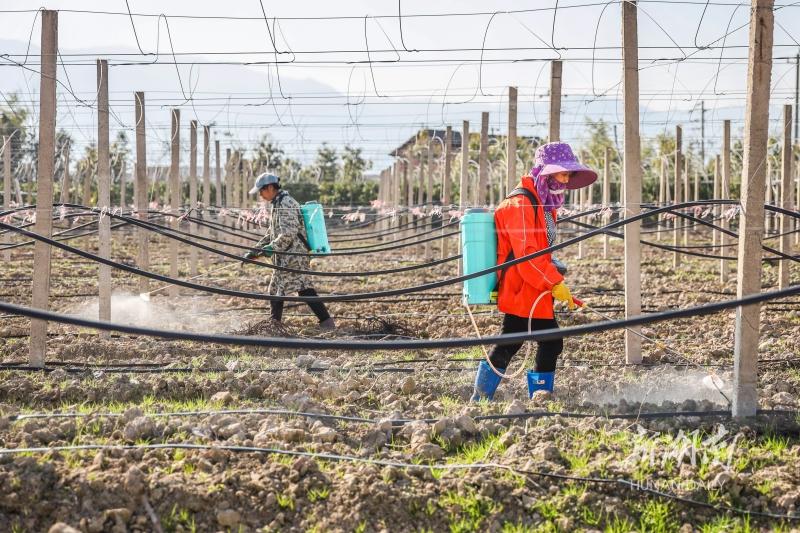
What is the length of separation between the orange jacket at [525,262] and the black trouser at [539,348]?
55 mm

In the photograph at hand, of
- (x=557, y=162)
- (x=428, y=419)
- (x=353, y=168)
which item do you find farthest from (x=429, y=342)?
(x=353, y=168)

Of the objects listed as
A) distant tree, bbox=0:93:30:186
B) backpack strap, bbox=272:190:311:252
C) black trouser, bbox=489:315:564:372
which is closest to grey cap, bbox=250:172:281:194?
backpack strap, bbox=272:190:311:252

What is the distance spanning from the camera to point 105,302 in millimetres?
7691

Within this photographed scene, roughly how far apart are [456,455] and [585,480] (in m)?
0.60

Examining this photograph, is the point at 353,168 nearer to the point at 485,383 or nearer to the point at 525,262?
the point at 485,383

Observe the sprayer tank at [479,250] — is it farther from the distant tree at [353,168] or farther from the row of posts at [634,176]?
the distant tree at [353,168]

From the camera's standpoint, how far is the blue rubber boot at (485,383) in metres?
5.12

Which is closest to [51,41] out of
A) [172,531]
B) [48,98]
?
[48,98]

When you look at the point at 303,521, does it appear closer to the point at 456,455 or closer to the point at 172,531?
the point at 172,531

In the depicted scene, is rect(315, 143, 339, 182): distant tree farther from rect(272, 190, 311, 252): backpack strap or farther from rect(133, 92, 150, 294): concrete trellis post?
rect(272, 190, 311, 252): backpack strap

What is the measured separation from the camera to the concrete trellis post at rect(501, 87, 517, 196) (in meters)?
9.13

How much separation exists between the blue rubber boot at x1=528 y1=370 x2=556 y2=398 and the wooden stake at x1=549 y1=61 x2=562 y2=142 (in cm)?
277

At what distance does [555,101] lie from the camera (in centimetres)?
748

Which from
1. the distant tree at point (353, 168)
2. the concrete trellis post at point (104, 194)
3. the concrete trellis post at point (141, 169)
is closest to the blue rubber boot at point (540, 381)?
the concrete trellis post at point (104, 194)
